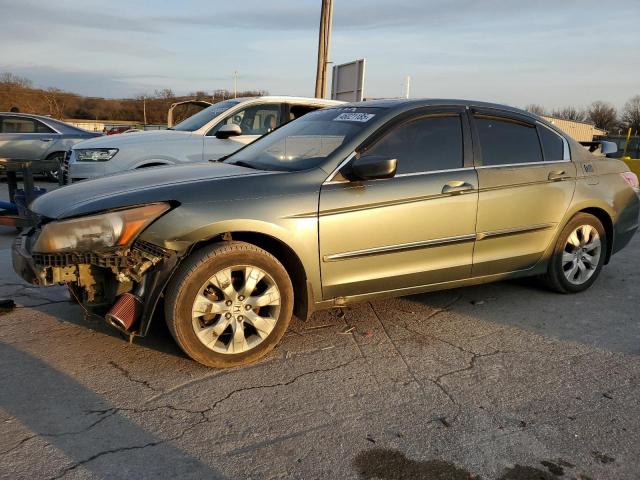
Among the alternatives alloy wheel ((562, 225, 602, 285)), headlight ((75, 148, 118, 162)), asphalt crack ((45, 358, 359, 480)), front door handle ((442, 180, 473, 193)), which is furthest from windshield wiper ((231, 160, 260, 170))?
headlight ((75, 148, 118, 162))

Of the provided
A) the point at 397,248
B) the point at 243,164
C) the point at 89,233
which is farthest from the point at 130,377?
the point at 397,248

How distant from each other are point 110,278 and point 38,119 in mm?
11247

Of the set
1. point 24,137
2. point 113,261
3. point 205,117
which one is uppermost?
point 205,117

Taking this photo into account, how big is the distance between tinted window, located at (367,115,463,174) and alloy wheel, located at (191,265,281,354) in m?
1.23

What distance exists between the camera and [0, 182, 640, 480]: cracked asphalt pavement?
242 centimetres

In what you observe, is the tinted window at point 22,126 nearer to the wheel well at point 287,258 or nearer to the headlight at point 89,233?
the headlight at point 89,233

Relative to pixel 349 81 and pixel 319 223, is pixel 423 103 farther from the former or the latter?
pixel 349 81

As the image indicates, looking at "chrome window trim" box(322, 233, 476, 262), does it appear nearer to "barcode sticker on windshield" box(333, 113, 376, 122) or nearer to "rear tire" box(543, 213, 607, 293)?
"barcode sticker on windshield" box(333, 113, 376, 122)

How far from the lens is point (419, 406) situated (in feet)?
9.53

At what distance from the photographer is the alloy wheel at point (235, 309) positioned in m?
3.25

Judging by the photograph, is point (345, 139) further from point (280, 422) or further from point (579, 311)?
point (579, 311)

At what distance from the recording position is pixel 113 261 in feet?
10.3

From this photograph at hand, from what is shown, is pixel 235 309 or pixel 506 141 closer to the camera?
pixel 235 309

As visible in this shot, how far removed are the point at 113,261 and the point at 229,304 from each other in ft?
2.37
